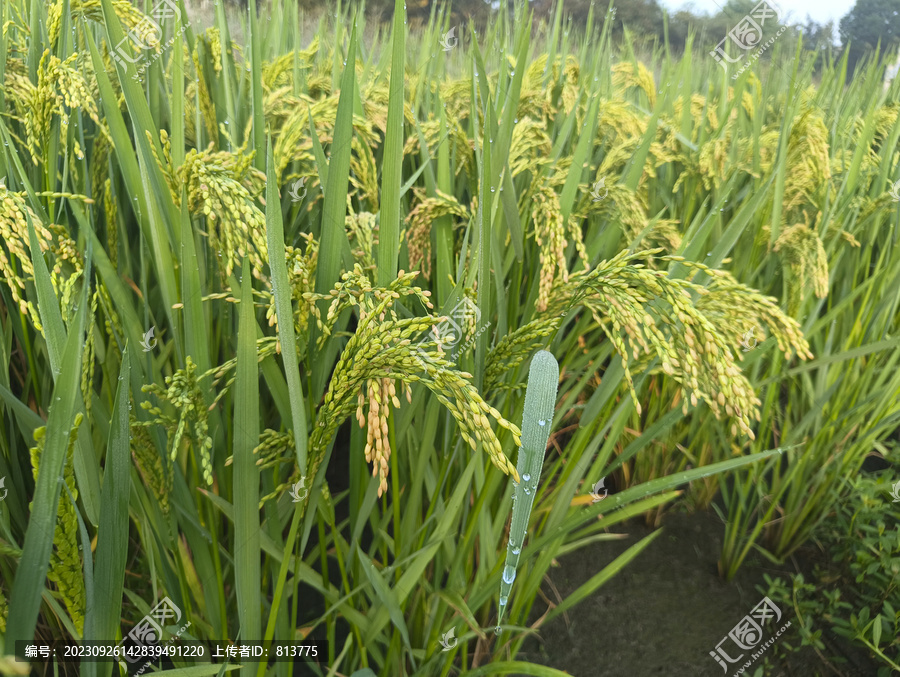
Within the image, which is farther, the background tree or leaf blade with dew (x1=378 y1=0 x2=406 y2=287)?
the background tree

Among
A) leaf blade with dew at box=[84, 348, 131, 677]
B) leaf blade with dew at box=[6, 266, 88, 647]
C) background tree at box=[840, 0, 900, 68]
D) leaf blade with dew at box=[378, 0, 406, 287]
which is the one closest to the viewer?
leaf blade with dew at box=[6, 266, 88, 647]

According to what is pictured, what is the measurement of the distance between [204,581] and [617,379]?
0.80m

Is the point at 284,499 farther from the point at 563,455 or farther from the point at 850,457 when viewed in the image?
the point at 850,457

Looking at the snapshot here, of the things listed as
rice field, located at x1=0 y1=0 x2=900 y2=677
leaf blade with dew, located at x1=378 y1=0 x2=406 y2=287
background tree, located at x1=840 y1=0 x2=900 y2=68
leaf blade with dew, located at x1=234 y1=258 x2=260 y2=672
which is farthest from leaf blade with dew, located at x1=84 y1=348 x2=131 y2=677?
background tree, located at x1=840 y1=0 x2=900 y2=68

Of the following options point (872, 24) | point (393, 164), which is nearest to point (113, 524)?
point (393, 164)

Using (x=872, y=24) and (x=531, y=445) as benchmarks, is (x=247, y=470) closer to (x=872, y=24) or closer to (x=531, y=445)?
(x=531, y=445)

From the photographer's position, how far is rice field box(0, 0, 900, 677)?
66 cm

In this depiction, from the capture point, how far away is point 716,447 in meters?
1.73

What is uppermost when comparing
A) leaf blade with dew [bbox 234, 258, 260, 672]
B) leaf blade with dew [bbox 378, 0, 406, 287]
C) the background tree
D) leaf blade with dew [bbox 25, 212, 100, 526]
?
the background tree

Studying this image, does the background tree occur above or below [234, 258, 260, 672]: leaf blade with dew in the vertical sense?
above

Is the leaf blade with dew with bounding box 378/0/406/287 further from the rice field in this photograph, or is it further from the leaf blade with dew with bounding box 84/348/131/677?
the leaf blade with dew with bounding box 84/348/131/677

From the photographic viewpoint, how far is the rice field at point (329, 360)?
66 cm

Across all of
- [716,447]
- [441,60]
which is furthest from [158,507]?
[441,60]

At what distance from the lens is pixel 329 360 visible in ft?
3.15
